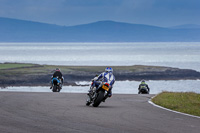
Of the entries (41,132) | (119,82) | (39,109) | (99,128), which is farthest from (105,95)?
(119,82)

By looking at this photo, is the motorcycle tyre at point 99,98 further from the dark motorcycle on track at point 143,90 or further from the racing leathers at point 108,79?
the dark motorcycle on track at point 143,90

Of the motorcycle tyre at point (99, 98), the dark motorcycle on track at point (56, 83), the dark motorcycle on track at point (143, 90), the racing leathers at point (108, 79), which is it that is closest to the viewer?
the motorcycle tyre at point (99, 98)

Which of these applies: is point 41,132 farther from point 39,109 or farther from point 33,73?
point 33,73

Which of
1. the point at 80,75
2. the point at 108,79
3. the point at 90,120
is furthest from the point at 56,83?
the point at 80,75

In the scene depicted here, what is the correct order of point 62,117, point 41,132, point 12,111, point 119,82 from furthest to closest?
point 119,82 → point 12,111 → point 62,117 → point 41,132

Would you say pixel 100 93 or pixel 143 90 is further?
pixel 143 90

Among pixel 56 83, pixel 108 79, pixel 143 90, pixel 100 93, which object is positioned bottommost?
pixel 143 90

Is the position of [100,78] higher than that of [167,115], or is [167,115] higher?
[100,78]

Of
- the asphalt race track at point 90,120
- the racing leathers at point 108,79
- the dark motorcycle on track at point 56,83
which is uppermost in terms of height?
the racing leathers at point 108,79

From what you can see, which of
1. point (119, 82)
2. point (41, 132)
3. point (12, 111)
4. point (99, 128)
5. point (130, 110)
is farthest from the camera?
point (119, 82)

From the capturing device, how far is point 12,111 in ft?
49.3

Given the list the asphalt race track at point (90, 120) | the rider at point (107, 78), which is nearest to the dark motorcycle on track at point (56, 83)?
the rider at point (107, 78)

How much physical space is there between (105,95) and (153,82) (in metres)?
61.3

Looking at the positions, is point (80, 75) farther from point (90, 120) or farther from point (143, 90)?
point (90, 120)
